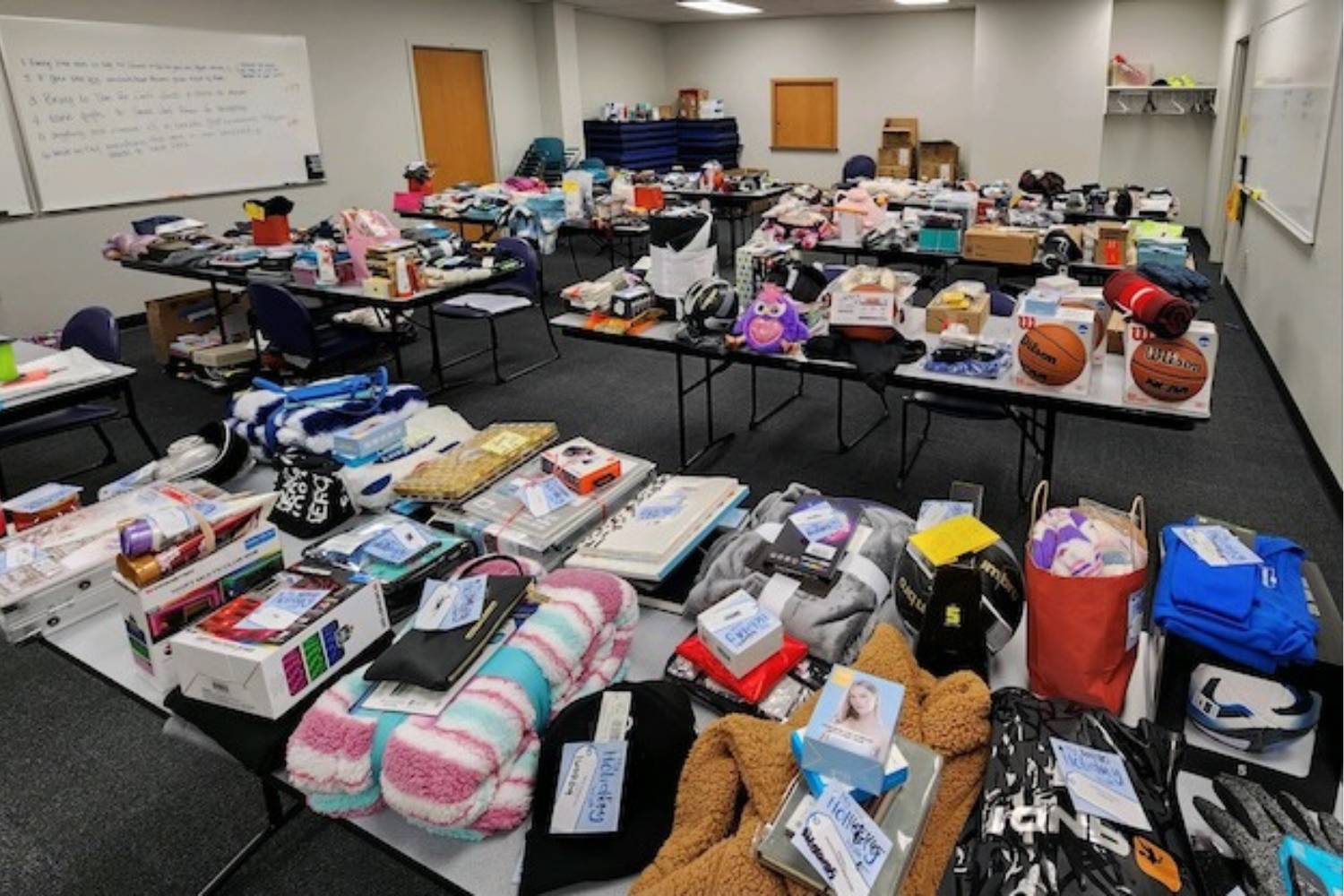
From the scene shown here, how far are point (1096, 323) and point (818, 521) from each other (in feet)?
5.47

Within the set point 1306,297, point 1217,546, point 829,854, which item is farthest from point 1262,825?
point 1306,297

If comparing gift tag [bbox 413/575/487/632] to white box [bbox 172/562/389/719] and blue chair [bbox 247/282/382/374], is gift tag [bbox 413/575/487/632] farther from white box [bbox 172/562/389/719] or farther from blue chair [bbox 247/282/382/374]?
blue chair [bbox 247/282/382/374]

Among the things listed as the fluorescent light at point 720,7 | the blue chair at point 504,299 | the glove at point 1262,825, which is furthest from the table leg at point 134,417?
the fluorescent light at point 720,7

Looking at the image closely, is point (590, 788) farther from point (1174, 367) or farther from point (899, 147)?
point (899, 147)

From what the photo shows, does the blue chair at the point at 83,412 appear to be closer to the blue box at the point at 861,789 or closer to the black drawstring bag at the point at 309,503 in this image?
the black drawstring bag at the point at 309,503

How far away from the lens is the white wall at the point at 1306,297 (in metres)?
3.65

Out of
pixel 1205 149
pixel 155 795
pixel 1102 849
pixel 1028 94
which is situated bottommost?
pixel 155 795

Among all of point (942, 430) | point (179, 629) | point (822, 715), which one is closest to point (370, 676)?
point (179, 629)

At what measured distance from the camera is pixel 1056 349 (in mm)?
2598

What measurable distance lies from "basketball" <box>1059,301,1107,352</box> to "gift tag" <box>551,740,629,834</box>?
2.26 m

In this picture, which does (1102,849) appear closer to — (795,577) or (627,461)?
(795,577)

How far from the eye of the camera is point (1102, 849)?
900mm

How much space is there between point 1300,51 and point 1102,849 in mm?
5846

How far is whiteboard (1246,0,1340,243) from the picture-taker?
421cm
